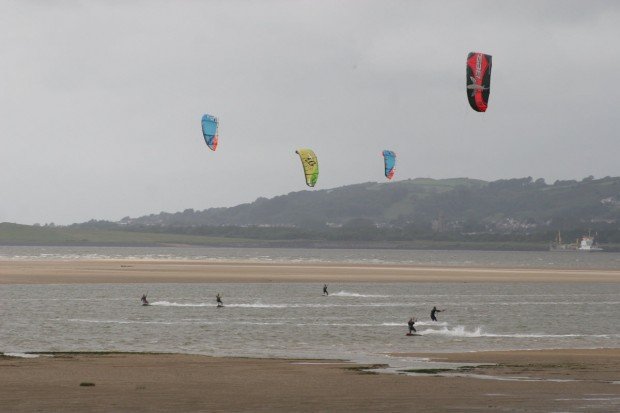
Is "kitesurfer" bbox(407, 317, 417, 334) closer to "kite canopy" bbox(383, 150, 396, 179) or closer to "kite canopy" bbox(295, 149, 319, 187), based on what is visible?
"kite canopy" bbox(295, 149, 319, 187)

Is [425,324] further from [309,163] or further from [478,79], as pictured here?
[309,163]

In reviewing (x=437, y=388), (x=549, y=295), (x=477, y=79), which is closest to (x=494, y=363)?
(x=437, y=388)

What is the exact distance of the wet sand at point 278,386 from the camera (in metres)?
23.6

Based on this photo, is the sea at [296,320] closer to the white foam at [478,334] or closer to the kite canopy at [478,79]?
the white foam at [478,334]

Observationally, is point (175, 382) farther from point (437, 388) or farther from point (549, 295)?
point (549, 295)

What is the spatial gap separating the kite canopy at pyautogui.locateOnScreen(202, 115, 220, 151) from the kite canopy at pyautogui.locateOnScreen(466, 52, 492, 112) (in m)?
32.2

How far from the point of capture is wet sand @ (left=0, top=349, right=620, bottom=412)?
23625mm

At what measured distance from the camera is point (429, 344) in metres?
43.3

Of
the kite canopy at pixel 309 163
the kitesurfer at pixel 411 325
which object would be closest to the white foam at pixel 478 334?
the kitesurfer at pixel 411 325

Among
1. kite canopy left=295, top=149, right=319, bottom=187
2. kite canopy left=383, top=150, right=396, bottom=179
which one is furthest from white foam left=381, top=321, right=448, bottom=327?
kite canopy left=383, top=150, right=396, bottom=179

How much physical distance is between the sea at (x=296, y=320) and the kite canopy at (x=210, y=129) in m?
10.5

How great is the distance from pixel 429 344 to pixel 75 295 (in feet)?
115

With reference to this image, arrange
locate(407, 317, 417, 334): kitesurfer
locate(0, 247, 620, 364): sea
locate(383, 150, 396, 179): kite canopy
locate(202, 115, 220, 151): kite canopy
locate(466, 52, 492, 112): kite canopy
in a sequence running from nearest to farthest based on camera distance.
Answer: locate(0, 247, 620, 364): sea, locate(407, 317, 417, 334): kitesurfer, locate(466, 52, 492, 112): kite canopy, locate(202, 115, 220, 151): kite canopy, locate(383, 150, 396, 179): kite canopy

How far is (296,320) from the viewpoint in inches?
2153
